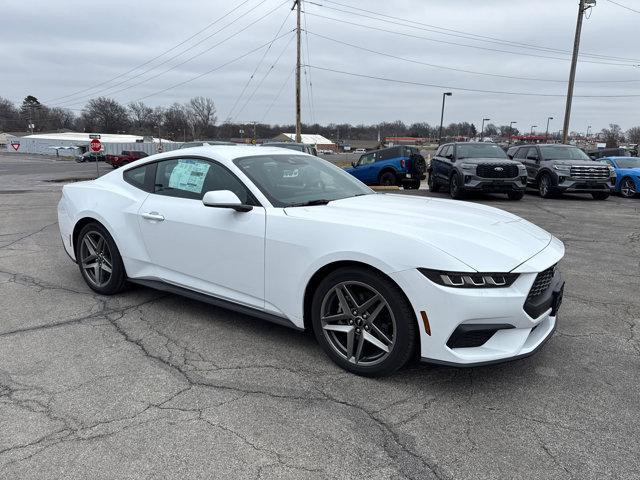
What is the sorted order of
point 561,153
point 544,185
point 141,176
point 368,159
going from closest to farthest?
point 141,176, point 544,185, point 561,153, point 368,159

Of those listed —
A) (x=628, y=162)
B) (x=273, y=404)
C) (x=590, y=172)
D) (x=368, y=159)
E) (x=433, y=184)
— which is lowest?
(x=273, y=404)

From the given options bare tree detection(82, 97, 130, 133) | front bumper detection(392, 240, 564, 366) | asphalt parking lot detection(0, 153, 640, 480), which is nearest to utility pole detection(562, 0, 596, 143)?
asphalt parking lot detection(0, 153, 640, 480)

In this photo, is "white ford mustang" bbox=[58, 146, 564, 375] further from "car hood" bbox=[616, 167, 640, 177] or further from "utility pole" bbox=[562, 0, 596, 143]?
"utility pole" bbox=[562, 0, 596, 143]

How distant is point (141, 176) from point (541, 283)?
3.56 meters

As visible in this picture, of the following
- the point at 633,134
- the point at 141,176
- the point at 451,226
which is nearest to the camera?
the point at 451,226

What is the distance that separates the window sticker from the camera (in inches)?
162

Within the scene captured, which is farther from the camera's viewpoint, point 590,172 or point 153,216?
point 590,172

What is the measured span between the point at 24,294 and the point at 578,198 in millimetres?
15785

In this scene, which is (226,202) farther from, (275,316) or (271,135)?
(271,135)

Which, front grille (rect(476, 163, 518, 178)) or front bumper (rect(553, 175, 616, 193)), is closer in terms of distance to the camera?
front grille (rect(476, 163, 518, 178))

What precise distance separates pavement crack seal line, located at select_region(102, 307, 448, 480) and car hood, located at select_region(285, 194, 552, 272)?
0.97 metres

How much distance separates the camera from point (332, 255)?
10.4 ft

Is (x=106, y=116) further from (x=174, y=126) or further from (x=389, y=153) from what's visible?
(x=389, y=153)

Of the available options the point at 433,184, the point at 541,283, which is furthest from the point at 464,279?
the point at 433,184
